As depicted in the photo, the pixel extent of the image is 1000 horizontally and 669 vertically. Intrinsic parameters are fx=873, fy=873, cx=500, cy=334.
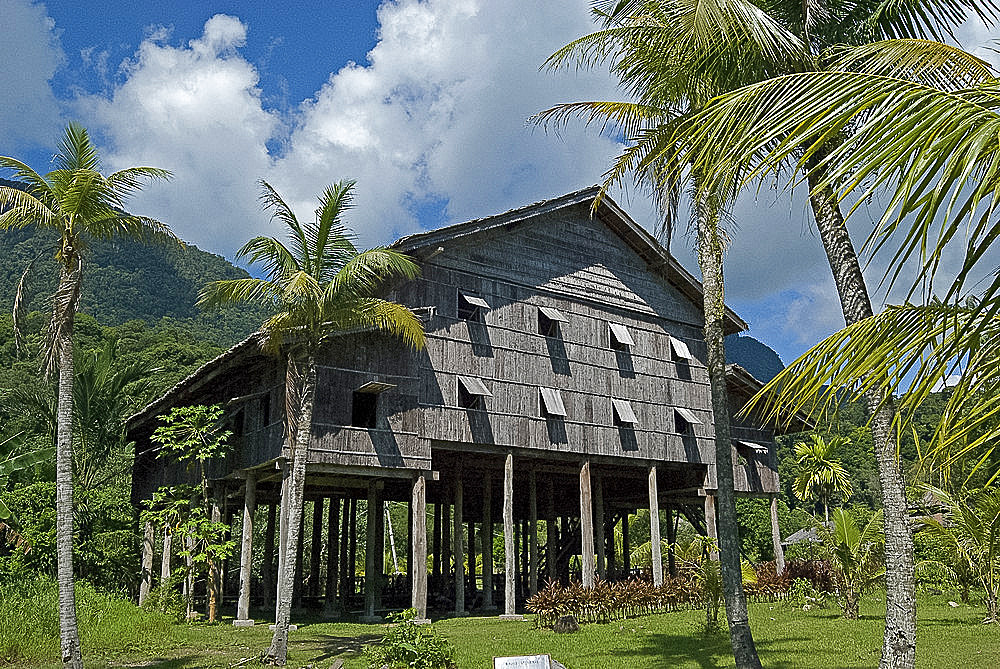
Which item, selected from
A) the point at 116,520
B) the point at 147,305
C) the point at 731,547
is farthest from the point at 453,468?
the point at 147,305

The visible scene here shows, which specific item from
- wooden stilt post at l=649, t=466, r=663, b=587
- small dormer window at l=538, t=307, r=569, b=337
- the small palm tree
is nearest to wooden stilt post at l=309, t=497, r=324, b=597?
small dormer window at l=538, t=307, r=569, b=337

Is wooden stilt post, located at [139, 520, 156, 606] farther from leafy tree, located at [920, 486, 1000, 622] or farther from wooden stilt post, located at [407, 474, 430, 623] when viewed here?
leafy tree, located at [920, 486, 1000, 622]

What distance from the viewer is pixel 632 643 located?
15297 millimetres

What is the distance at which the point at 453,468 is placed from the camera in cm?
2414

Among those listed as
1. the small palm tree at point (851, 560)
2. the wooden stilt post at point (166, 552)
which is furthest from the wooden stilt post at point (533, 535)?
the wooden stilt post at point (166, 552)

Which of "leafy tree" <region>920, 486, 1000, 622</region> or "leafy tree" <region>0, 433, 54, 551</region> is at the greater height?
"leafy tree" <region>0, 433, 54, 551</region>

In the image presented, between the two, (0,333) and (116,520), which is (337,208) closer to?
(116,520)

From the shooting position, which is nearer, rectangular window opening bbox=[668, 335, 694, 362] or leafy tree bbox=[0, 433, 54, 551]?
leafy tree bbox=[0, 433, 54, 551]

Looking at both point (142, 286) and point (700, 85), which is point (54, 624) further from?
point (142, 286)

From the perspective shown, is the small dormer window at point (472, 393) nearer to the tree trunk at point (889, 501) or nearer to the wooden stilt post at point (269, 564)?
the wooden stilt post at point (269, 564)

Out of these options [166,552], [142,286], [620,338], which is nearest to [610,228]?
[620,338]

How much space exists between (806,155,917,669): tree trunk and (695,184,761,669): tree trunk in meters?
3.07

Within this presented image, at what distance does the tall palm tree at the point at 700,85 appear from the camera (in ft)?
22.5

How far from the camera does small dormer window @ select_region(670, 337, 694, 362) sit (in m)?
24.7
